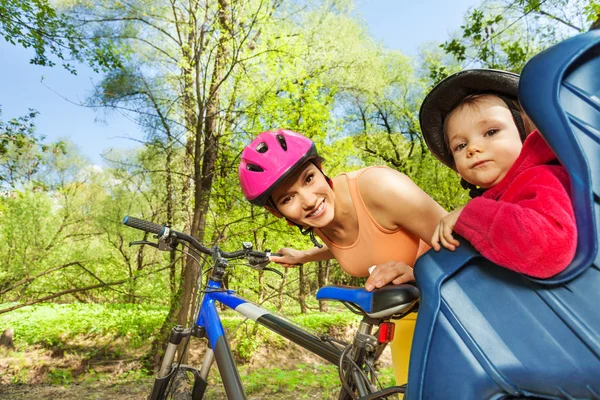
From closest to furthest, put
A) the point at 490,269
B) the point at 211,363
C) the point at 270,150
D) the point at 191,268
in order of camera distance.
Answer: the point at 490,269
the point at 270,150
the point at 211,363
the point at 191,268

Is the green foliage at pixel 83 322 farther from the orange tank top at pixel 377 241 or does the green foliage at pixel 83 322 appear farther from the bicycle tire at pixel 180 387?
the orange tank top at pixel 377 241

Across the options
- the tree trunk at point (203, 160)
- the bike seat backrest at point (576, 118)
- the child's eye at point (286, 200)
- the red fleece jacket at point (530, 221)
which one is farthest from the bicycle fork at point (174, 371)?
the tree trunk at point (203, 160)

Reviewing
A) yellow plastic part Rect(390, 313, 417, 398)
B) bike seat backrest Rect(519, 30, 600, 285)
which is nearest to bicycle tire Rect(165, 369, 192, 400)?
yellow plastic part Rect(390, 313, 417, 398)

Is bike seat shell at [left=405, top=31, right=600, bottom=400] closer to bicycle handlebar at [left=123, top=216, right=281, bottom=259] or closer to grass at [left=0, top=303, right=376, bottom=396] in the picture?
bicycle handlebar at [left=123, top=216, right=281, bottom=259]

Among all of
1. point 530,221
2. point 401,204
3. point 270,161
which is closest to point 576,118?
point 530,221

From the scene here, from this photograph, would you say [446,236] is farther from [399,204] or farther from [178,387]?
[178,387]

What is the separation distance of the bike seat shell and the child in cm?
3

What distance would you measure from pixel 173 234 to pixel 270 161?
836mm

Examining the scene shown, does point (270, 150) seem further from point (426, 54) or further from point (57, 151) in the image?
point (426, 54)

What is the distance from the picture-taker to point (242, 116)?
19.9 feet

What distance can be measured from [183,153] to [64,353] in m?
5.77

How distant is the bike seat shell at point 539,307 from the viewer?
0.61 metres

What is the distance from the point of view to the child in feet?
2.10

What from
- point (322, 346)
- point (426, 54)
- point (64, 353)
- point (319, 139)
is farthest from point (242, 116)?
point (426, 54)
